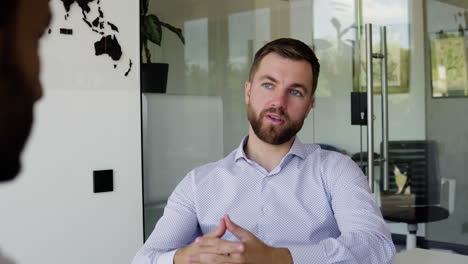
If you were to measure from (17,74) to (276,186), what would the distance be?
133cm

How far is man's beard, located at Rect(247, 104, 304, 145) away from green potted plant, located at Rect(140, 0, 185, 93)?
3.72 ft

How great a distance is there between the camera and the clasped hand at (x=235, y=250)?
133cm

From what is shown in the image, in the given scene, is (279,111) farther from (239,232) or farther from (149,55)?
(149,55)

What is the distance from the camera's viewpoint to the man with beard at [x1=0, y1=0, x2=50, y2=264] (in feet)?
1.58

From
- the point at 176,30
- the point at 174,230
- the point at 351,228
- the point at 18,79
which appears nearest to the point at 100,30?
the point at 176,30

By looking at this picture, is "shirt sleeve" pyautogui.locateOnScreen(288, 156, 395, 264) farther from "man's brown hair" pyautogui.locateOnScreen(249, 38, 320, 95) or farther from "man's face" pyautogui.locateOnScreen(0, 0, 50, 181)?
"man's face" pyautogui.locateOnScreen(0, 0, 50, 181)

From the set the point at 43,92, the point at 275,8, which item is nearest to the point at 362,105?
the point at 275,8

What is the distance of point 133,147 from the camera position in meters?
2.78

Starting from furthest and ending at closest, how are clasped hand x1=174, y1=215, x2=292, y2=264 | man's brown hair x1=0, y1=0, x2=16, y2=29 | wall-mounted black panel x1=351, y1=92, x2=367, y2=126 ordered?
1. wall-mounted black panel x1=351, y1=92, x2=367, y2=126
2. clasped hand x1=174, y1=215, x2=292, y2=264
3. man's brown hair x1=0, y1=0, x2=16, y2=29

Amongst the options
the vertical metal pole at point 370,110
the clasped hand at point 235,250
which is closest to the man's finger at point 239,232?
the clasped hand at point 235,250

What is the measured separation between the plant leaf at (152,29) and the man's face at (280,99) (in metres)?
1.16

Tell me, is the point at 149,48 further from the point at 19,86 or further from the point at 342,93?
the point at 19,86

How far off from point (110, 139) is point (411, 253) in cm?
136

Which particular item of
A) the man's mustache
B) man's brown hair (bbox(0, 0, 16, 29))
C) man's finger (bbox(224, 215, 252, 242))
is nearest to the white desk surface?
the man's mustache
